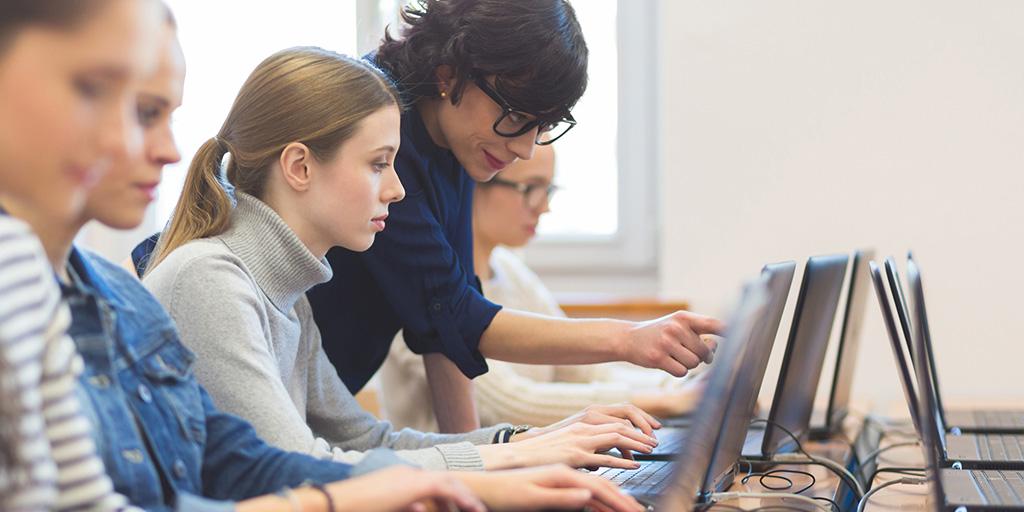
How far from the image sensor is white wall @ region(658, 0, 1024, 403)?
3.27 metres

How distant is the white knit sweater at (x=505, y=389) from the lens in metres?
2.15

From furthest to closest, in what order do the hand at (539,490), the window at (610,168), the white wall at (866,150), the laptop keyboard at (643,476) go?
the window at (610,168) < the white wall at (866,150) < the laptop keyboard at (643,476) < the hand at (539,490)

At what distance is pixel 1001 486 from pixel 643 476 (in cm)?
38

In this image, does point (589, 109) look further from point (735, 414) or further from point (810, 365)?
point (735, 414)

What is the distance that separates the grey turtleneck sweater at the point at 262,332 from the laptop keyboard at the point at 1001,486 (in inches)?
20.2

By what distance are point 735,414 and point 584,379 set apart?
4.59 feet

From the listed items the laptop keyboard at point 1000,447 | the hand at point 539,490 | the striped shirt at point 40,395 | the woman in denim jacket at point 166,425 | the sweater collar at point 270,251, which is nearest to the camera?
the striped shirt at point 40,395

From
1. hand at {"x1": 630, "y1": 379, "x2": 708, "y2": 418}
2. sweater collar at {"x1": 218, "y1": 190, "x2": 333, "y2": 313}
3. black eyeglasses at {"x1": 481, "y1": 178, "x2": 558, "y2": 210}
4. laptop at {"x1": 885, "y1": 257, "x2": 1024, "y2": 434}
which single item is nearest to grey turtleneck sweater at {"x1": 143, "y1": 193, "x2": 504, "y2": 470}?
sweater collar at {"x1": 218, "y1": 190, "x2": 333, "y2": 313}

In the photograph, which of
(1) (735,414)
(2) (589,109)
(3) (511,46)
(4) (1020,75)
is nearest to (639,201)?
(2) (589,109)

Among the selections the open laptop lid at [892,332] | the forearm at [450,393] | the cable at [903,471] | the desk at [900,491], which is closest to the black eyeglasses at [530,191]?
the forearm at [450,393]

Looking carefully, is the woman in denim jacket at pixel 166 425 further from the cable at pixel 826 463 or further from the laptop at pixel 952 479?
the cable at pixel 826 463

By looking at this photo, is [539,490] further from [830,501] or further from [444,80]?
[444,80]

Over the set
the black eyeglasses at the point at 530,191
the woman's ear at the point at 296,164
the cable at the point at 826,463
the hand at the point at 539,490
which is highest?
the woman's ear at the point at 296,164

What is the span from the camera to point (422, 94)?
66.3 inches
